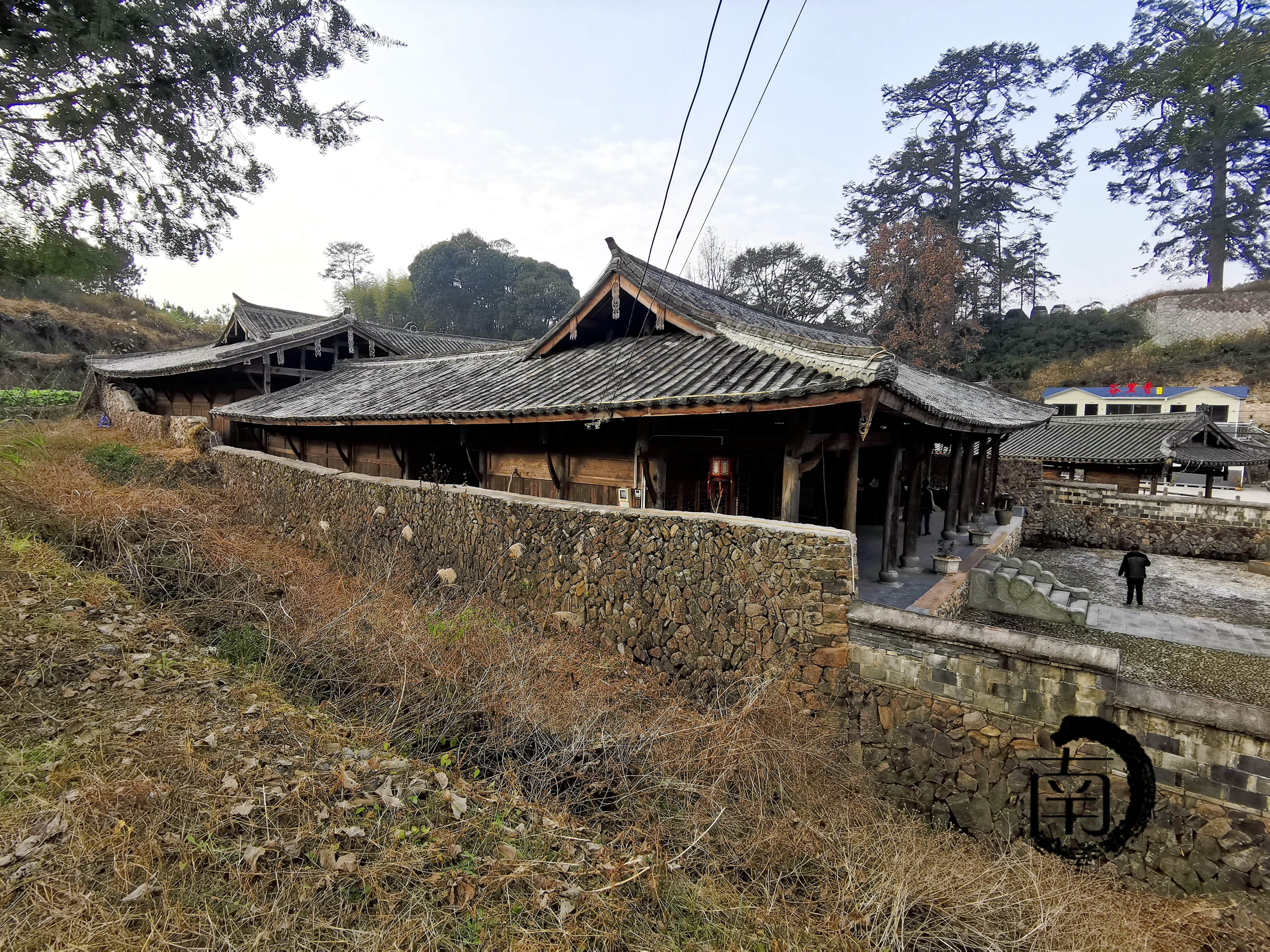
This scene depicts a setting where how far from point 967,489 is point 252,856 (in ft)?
52.2

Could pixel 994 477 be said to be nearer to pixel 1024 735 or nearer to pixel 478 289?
pixel 1024 735

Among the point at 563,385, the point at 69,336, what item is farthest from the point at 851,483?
the point at 69,336

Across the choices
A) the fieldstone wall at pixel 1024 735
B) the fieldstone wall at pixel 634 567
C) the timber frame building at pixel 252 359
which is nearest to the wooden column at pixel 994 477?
the fieldstone wall at pixel 1024 735

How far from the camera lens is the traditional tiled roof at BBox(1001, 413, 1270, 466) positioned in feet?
62.3

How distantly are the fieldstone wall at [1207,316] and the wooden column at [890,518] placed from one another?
40299 mm

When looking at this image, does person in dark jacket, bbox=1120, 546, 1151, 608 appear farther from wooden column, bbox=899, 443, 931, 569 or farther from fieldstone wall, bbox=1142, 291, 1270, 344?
fieldstone wall, bbox=1142, 291, 1270, 344

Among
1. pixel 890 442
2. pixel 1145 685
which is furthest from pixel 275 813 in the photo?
pixel 890 442

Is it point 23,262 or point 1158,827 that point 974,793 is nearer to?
point 1158,827

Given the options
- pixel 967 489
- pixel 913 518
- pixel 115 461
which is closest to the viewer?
pixel 913 518

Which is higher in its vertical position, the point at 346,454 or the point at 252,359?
A: the point at 252,359

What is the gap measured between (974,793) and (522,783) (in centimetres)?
416

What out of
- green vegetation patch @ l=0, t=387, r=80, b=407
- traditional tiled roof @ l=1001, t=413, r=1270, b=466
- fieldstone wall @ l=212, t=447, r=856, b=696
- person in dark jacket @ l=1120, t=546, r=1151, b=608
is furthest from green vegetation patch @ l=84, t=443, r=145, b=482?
traditional tiled roof @ l=1001, t=413, r=1270, b=466

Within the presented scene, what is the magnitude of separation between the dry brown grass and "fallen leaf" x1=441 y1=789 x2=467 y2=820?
→ 58 mm

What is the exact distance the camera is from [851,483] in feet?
24.5
